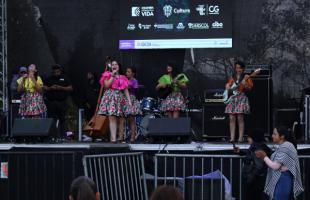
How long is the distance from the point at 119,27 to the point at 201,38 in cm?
189

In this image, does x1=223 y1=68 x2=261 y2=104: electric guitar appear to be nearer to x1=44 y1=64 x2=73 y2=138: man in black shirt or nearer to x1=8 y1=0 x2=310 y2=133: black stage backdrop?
x1=8 y1=0 x2=310 y2=133: black stage backdrop

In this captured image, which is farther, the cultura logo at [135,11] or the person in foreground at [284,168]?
the cultura logo at [135,11]

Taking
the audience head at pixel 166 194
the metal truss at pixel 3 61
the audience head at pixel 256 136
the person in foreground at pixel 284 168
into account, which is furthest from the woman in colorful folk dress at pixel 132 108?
the audience head at pixel 166 194

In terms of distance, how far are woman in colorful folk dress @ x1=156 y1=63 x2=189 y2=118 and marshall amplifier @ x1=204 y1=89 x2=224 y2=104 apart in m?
1.05

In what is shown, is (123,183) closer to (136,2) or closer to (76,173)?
(76,173)

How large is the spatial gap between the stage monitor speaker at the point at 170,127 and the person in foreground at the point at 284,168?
8.29ft

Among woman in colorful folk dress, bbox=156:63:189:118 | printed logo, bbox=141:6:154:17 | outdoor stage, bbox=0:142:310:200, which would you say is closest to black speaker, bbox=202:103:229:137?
woman in colorful folk dress, bbox=156:63:189:118

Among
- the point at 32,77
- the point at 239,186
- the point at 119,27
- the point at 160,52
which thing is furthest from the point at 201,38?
the point at 239,186

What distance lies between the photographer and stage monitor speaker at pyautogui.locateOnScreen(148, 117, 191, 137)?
10844mm

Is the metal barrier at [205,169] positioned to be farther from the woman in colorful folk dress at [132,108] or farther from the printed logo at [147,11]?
the printed logo at [147,11]

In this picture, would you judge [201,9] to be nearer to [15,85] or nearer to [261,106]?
[261,106]

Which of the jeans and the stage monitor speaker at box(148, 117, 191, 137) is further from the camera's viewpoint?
the stage monitor speaker at box(148, 117, 191, 137)

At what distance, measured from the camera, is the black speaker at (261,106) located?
41.0ft

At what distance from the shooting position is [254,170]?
888 cm
